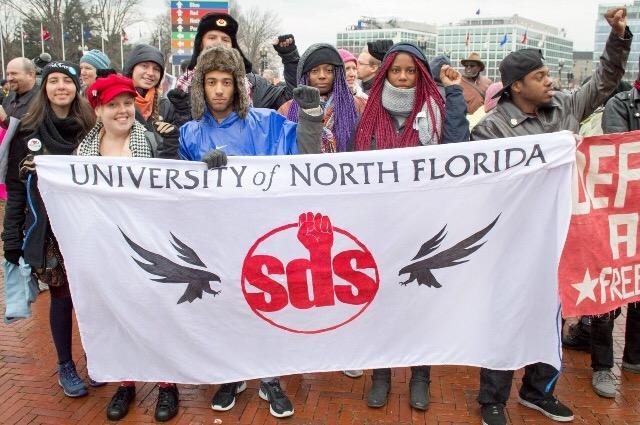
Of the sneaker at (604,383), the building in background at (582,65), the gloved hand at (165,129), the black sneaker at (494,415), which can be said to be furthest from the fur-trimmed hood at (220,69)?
the building in background at (582,65)

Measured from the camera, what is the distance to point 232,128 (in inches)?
127

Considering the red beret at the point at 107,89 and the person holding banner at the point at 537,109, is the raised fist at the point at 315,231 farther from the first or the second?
the red beret at the point at 107,89

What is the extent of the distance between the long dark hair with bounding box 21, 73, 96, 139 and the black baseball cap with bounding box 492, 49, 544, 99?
97.8 inches

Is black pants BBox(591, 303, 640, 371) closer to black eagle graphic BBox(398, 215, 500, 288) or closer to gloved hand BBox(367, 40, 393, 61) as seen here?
black eagle graphic BBox(398, 215, 500, 288)

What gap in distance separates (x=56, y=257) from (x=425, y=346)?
2171mm

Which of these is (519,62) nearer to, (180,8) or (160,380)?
(160,380)

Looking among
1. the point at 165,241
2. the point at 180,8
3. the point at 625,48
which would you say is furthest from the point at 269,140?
the point at 180,8

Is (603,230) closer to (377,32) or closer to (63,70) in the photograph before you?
(63,70)

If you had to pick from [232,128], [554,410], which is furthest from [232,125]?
[554,410]

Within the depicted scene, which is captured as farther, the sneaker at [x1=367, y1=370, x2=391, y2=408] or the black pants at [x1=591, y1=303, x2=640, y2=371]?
the black pants at [x1=591, y1=303, x2=640, y2=371]

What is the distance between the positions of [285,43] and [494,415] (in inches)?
115

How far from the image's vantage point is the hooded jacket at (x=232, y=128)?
3.19 metres

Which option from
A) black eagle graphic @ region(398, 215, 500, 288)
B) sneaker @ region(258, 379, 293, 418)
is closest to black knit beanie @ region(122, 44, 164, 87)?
sneaker @ region(258, 379, 293, 418)

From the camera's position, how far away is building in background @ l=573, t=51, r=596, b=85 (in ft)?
343
